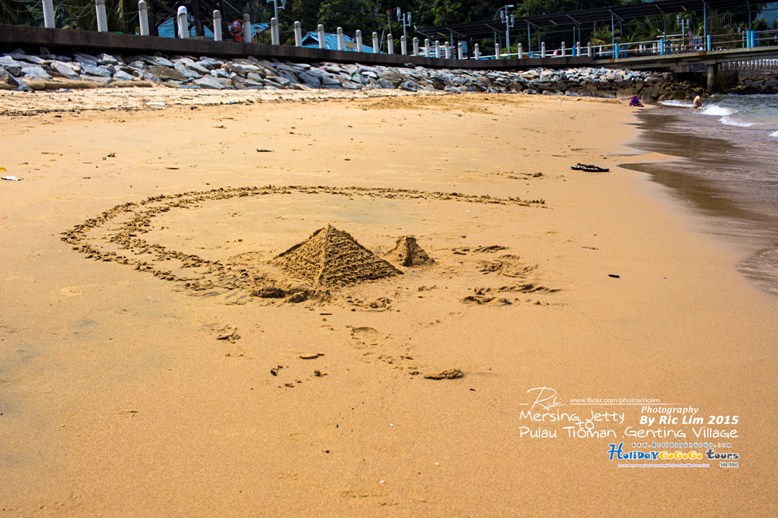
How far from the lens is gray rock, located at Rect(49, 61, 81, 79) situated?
12330mm

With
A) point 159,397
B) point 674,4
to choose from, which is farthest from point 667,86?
point 159,397

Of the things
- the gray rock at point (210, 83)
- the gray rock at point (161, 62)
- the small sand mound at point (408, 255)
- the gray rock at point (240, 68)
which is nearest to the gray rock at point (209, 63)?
the gray rock at point (240, 68)

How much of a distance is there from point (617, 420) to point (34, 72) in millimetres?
12157

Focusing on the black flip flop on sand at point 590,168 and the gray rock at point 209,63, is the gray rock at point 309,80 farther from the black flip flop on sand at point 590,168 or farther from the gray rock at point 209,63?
the black flip flop on sand at point 590,168

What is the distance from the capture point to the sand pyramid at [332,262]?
128 inches

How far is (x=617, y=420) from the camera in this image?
2.12 metres

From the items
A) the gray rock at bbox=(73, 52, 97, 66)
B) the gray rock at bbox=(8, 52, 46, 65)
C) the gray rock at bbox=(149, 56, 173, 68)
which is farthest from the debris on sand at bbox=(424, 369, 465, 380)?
the gray rock at bbox=(149, 56, 173, 68)

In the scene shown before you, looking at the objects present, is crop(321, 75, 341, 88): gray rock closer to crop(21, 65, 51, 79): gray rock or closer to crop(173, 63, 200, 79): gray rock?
crop(173, 63, 200, 79): gray rock

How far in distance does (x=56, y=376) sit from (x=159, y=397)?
0.37m

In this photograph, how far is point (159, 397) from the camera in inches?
86.4

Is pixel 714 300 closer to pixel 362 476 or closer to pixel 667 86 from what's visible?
pixel 362 476

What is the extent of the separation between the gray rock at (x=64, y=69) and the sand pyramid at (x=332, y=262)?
34.8 ft

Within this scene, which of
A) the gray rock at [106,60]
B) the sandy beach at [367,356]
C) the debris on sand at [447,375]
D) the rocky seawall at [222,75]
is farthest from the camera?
the gray rock at [106,60]

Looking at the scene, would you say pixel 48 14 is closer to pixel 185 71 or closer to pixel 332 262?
pixel 185 71
